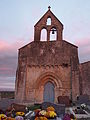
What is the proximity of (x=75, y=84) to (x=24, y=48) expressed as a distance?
652 centimetres

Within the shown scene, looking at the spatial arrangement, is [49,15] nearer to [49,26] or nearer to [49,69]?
[49,26]

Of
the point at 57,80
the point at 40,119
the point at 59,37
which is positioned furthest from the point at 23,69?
the point at 40,119

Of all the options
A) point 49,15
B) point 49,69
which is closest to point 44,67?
point 49,69

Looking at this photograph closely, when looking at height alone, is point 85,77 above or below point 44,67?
below

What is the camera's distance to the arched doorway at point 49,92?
734 inches

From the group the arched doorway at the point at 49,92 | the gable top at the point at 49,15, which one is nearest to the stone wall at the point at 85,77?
the arched doorway at the point at 49,92

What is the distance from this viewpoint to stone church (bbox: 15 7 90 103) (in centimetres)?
1815

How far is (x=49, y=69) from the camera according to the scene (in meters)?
18.7

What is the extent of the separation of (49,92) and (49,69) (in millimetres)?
2308

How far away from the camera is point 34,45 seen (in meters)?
19.8

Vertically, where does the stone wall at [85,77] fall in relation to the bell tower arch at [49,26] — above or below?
below

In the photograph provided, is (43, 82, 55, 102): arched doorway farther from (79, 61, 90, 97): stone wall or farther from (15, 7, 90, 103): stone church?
(79, 61, 90, 97): stone wall

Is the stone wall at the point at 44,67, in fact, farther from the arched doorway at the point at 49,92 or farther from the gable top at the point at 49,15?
the gable top at the point at 49,15

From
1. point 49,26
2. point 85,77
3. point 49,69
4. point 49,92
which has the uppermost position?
point 49,26
